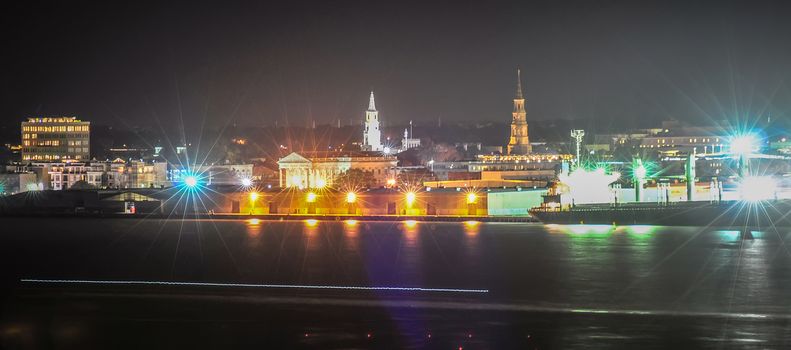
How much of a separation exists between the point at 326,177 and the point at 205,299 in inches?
2456

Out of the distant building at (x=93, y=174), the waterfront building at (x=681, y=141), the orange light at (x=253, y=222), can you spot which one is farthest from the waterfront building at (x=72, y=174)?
the waterfront building at (x=681, y=141)

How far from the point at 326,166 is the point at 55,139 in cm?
2654

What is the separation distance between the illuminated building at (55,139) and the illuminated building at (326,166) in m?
20.8

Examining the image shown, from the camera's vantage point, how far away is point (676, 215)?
37469 mm

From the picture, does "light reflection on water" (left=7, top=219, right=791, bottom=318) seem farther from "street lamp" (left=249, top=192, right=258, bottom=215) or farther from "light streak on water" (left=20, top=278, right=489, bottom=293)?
"street lamp" (left=249, top=192, right=258, bottom=215)

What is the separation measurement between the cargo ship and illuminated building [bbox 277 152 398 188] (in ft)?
138

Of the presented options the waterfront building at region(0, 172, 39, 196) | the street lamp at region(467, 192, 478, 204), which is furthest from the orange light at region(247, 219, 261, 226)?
the waterfront building at region(0, 172, 39, 196)

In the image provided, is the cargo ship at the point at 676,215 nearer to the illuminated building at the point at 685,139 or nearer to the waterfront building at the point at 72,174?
the waterfront building at the point at 72,174

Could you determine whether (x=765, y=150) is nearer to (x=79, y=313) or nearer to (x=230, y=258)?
(x=230, y=258)

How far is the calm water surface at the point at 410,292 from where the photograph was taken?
14266 millimetres

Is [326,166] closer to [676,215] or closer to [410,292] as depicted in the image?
[676,215]

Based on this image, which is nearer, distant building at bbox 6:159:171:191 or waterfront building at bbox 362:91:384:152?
distant building at bbox 6:159:171:191

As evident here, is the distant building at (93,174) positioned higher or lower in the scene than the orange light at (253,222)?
higher

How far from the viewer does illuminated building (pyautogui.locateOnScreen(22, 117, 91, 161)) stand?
295ft
